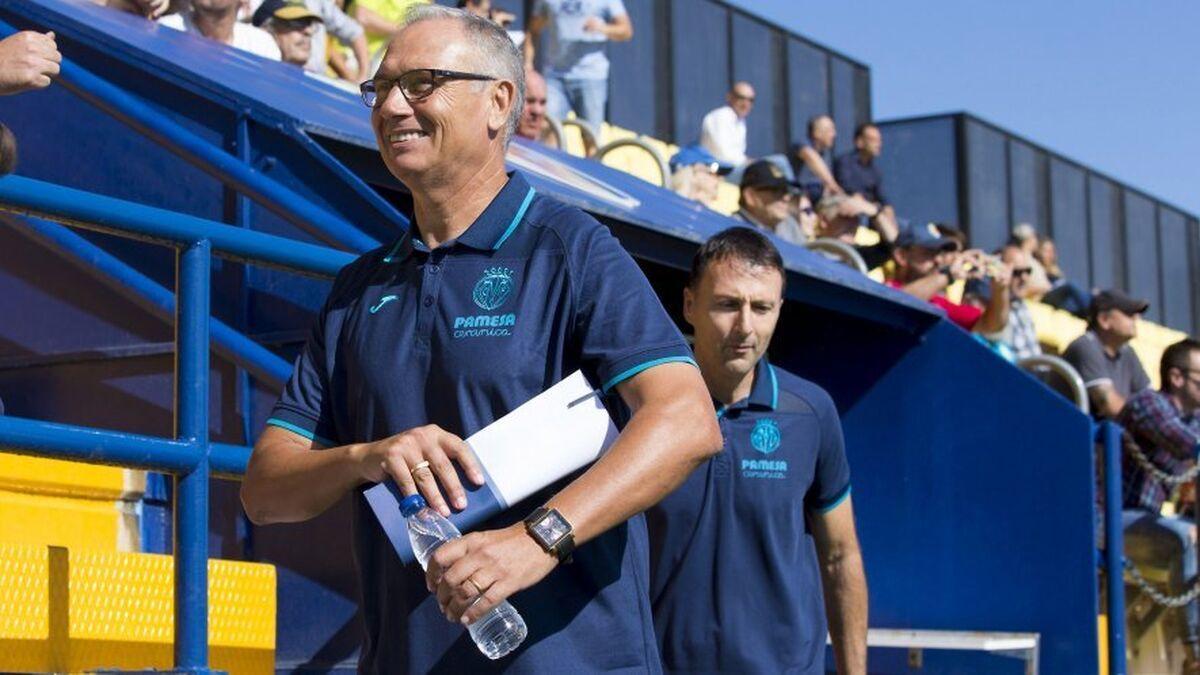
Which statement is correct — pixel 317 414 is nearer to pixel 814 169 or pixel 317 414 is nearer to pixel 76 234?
pixel 76 234

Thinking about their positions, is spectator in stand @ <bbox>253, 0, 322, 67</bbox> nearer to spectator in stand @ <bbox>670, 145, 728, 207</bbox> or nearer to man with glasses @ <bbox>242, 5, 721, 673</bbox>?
spectator in stand @ <bbox>670, 145, 728, 207</bbox>

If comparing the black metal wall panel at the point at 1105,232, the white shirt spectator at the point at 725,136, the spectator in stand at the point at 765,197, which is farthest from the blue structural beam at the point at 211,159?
the black metal wall panel at the point at 1105,232

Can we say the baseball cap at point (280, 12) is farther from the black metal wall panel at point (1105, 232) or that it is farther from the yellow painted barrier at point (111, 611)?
the black metal wall panel at point (1105, 232)

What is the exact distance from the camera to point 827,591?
4.89m

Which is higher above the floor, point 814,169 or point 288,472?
point 814,169

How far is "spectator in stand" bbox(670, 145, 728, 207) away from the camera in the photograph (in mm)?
10781

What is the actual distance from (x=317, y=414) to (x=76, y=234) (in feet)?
9.60

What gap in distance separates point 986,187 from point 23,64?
16141mm

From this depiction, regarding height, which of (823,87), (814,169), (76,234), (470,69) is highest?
(823,87)

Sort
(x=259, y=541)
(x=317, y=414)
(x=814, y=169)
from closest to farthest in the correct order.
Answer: (x=317, y=414) < (x=259, y=541) < (x=814, y=169)

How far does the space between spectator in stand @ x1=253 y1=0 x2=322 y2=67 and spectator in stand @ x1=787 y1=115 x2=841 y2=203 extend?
620 centimetres

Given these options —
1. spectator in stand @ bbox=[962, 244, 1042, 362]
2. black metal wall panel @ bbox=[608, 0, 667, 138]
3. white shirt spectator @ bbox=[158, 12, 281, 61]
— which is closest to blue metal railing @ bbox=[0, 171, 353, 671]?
white shirt spectator @ bbox=[158, 12, 281, 61]

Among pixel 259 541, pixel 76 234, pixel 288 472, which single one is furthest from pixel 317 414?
pixel 76 234

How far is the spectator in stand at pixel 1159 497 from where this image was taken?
29.3 feet
